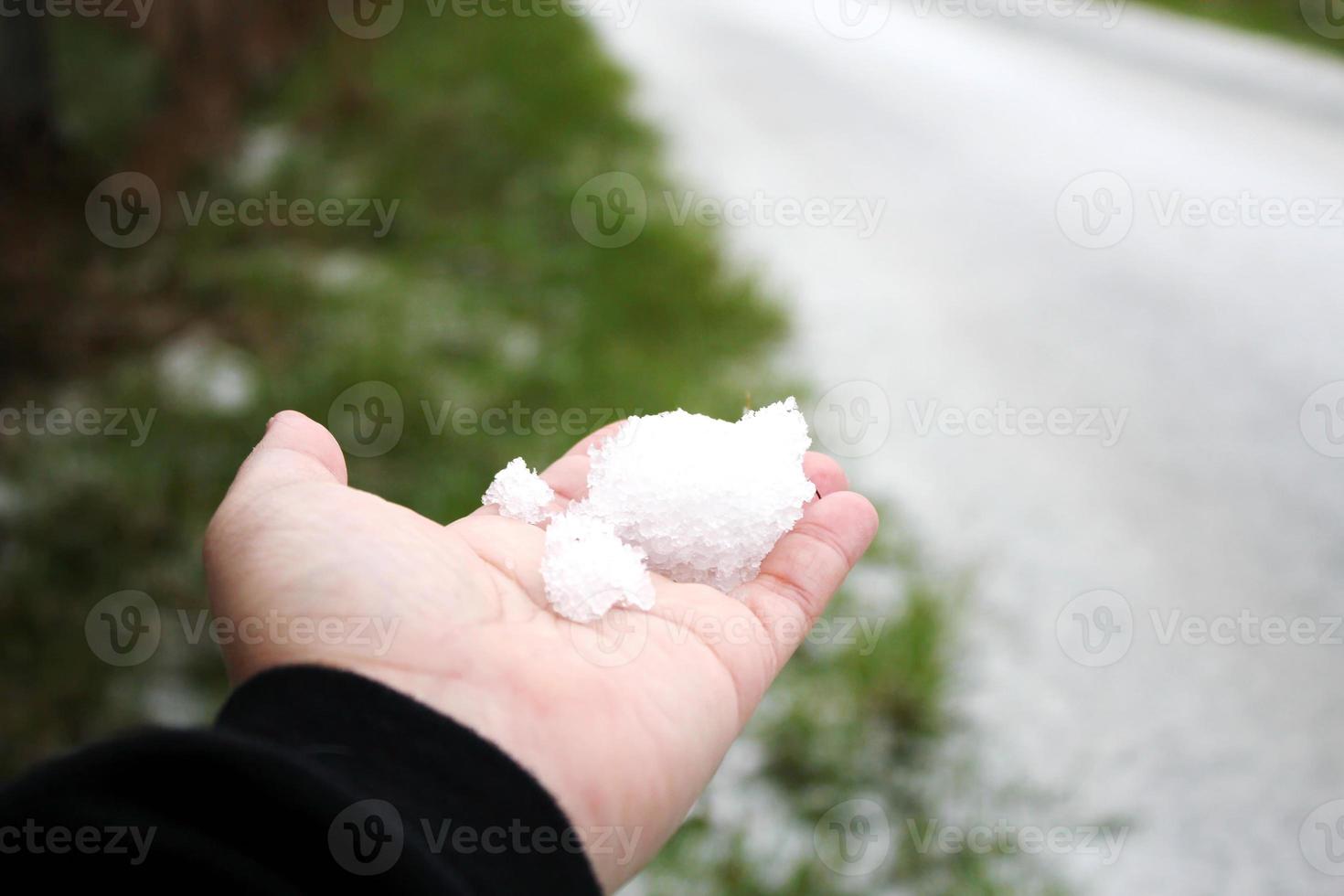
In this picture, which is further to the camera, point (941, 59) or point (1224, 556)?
point (941, 59)

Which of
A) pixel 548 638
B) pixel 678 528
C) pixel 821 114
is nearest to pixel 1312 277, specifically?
pixel 821 114

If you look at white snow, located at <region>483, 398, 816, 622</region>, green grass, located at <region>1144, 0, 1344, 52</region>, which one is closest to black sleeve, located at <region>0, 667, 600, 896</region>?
white snow, located at <region>483, 398, 816, 622</region>

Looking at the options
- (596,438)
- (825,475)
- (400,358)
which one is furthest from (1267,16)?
(596,438)

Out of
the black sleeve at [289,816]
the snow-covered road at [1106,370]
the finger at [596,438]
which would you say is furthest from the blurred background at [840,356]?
the black sleeve at [289,816]

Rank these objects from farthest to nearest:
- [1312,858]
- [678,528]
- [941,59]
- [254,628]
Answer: [941,59], [1312,858], [678,528], [254,628]

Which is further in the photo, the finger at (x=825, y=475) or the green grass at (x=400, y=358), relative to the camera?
the green grass at (x=400, y=358)

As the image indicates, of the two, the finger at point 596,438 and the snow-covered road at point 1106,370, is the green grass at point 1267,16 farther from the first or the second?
the finger at point 596,438

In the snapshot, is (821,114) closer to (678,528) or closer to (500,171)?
(500,171)
